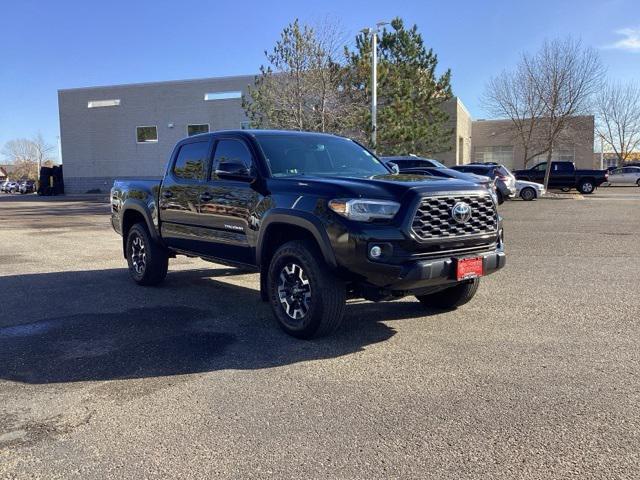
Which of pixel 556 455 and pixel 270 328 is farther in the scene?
pixel 270 328

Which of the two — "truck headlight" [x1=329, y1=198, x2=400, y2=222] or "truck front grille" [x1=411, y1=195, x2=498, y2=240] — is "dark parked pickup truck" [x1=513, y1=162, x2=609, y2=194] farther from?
"truck headlight" [x1=329, y1=198, x2=400, y2=222]

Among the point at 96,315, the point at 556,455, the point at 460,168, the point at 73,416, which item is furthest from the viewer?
the point at 460,168

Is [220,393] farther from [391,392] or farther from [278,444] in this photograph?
[391,392]

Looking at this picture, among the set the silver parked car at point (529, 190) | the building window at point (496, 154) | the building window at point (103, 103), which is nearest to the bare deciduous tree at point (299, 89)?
the silver parked car at point (529, 190)

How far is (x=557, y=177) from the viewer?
105ft

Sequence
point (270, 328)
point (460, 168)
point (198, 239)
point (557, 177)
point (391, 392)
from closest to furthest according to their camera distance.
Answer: point (391, 392) → point (270, 328) → point (198, 239) → point (460, 168) → point (557, 177)

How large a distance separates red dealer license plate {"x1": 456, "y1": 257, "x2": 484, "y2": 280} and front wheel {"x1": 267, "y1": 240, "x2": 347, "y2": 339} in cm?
100

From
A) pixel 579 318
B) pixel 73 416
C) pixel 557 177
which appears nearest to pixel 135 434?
pixel 73 416

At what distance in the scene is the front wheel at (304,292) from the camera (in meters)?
4.93

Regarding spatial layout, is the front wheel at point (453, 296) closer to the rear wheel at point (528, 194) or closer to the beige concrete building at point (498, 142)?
the rear wheel at point (528, 194)

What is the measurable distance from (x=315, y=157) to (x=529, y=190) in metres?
23.0

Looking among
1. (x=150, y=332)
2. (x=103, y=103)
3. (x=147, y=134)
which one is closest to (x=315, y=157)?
(x=150, y=332)

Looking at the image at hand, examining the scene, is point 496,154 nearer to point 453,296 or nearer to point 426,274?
point 453,296

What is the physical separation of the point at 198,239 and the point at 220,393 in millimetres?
2941
